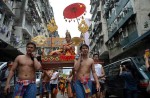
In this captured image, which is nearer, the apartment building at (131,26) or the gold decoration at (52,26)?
the gold decoration at (52,26)

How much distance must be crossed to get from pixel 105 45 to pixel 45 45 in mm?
25582

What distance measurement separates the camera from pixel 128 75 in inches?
239

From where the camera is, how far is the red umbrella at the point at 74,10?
282 inches

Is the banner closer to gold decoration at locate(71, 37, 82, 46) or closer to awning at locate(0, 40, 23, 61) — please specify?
gold decoration at locate(71, 37, 82, 46)

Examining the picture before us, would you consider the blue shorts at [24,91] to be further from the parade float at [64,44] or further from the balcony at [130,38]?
the balcony at [130,38]

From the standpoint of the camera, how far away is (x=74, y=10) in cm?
727

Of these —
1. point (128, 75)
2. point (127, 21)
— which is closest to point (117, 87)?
point (128, 75)

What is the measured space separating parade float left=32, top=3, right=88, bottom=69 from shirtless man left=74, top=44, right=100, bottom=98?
1206mm

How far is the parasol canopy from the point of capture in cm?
716

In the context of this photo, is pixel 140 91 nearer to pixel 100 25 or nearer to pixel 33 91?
pixel 33 91

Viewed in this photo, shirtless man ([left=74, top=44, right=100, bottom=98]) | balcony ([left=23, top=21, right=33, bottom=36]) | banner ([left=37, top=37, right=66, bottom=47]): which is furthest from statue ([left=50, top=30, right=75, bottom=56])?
balcony ([left=23, top=21, right=33, bottom=36])

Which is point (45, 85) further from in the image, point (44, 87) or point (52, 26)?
point (52, 26)

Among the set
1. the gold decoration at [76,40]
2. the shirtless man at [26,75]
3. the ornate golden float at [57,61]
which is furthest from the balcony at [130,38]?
the shirtless man at [26,75]

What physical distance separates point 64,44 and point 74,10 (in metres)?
1.39
